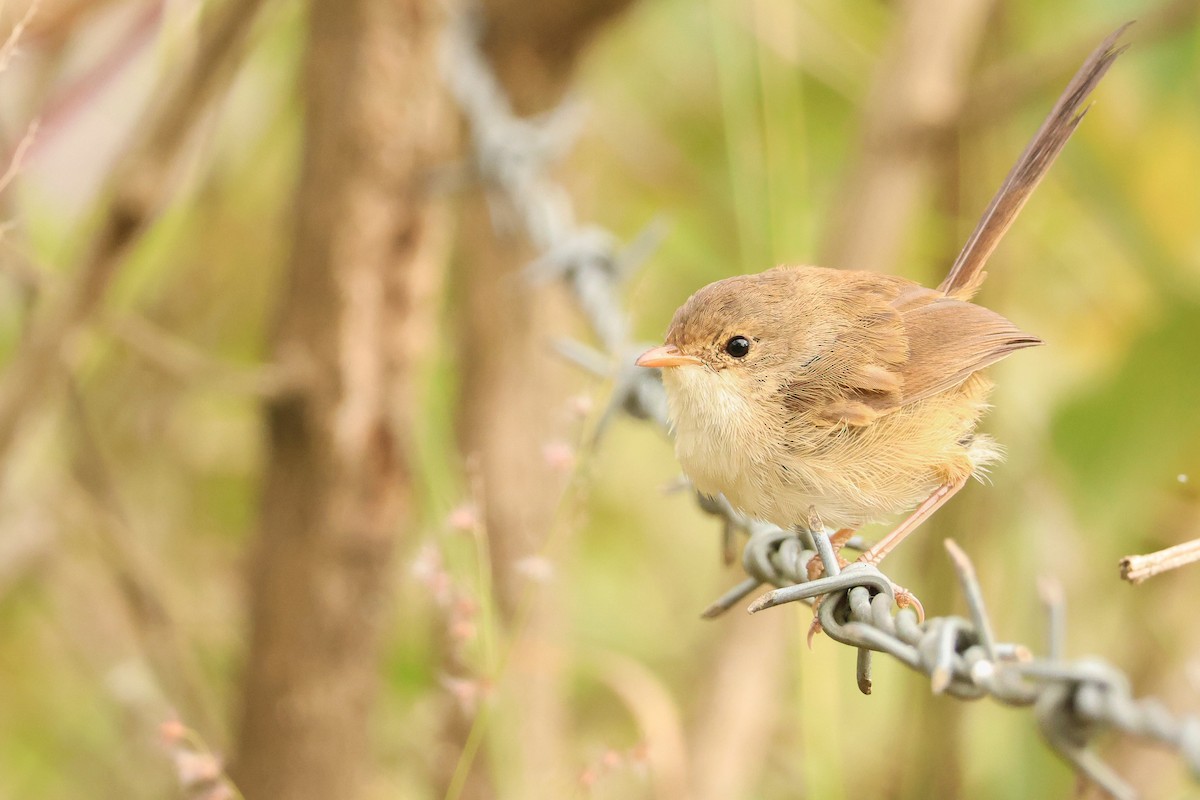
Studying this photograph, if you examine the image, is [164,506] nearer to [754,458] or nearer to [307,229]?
[307,229]

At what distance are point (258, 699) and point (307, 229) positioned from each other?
95cm

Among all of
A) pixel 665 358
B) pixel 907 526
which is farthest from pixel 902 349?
pixel 665 358

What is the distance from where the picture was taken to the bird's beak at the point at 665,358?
1.67 m

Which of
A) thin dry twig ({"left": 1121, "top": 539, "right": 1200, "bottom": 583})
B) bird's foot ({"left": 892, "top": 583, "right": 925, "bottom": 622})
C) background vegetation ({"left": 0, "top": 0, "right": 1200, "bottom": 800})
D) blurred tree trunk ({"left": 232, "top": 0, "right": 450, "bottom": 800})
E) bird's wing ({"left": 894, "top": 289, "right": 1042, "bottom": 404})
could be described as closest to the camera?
thin dry twig ({"left": 1121, "top": 539, "right": 1200, "bottom": 583})

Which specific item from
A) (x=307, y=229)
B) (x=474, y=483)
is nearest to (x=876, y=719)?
(x=307, y=229)

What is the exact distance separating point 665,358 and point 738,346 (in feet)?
0.34

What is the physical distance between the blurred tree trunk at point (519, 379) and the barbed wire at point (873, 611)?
2.30 ft

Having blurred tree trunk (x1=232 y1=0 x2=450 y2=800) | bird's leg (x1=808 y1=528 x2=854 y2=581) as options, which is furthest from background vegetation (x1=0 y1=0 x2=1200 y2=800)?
bird's leg (x1=808 y1=528 x2=854 y2=581)

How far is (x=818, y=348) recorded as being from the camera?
1570 millimetres

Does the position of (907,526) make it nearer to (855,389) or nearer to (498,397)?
(855,389)

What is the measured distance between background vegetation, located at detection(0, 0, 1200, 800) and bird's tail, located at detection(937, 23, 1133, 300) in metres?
0.53

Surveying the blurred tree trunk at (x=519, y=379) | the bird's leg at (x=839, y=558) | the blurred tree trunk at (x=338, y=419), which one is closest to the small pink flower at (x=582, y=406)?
the bird's leg at (x=839, y=558)

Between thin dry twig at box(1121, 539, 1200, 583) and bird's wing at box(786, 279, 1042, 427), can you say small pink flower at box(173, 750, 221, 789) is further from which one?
thin dry twig at box(1121, 539, 1200, 583)

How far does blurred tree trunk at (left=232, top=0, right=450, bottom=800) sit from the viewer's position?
238 cm
